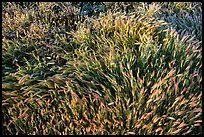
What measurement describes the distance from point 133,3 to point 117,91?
1.99m

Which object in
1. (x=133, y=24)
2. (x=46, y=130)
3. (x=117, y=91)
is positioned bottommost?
(x=46, y=130)

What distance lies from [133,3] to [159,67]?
67.5 inches

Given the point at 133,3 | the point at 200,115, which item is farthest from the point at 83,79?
the point at 133,3

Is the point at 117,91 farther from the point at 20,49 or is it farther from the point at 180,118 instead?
the point at 20,49

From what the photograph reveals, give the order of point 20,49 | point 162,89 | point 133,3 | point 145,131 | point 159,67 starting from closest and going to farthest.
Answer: point 145,131 → point 162,89 → point 159,67 → point 20,49 → point 133,3

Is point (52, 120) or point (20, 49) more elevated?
point (20, 49)

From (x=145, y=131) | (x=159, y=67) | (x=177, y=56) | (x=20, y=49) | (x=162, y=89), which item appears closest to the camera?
(x=145, y=131)

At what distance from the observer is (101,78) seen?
286cm

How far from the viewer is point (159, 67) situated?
2.80 m

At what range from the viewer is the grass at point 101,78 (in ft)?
8.20

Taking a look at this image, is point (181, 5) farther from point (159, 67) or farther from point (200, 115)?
point (200, 115)

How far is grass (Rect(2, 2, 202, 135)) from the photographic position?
2.50 m

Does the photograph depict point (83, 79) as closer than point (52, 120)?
No

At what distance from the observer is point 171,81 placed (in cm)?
265
